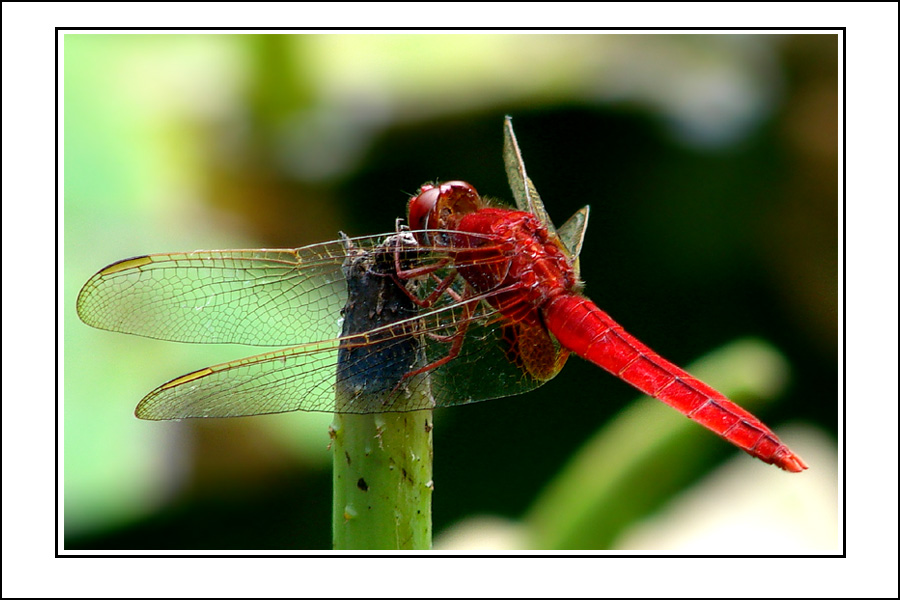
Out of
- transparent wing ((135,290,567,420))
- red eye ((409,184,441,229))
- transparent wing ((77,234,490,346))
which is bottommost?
→ transparent wing ((135,290,567,420))

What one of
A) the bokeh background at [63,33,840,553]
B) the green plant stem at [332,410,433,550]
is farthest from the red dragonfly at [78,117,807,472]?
the bokeh background at [63,33,840,553]

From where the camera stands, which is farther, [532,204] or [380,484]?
[532,204]

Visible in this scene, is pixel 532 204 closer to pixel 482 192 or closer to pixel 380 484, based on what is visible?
pixel 482 192

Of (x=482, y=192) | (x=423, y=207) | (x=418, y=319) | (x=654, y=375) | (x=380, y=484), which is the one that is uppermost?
(x=482, y=192)

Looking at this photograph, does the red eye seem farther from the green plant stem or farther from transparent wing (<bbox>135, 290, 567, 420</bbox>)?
the green plant stem

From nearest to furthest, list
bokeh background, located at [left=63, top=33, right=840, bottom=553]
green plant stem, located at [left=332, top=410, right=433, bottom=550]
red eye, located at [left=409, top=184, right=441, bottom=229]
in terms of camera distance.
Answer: green plant stem, located at [left=332, top=410, right=433, bottom=550]
red eye, located at [left=409, top=184, right=441, bottom=229]
bokeh background, located at [left=63, top=33, right=840, bottom=553]

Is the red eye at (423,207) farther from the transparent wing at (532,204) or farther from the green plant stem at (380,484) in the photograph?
the green plant stem at (380,484)

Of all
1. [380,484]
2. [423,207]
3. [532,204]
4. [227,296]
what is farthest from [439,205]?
[380,484]

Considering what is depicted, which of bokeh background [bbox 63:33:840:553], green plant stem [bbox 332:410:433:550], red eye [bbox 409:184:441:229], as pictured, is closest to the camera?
green plant stem [bbox 332:410:433:550]

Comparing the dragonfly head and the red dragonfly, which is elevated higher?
the dragonfly head

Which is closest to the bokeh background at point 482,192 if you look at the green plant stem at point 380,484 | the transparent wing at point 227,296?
the transparent wing at point 227,296
